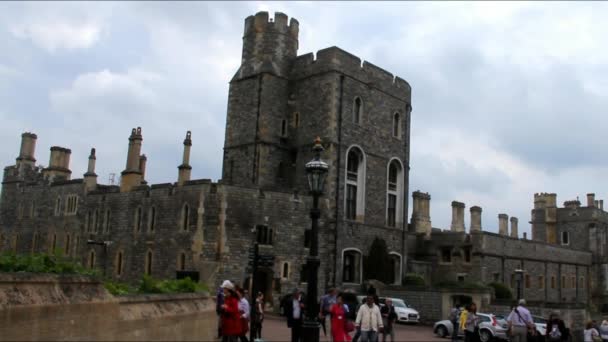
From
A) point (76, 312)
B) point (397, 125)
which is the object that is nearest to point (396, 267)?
point (397, 125)

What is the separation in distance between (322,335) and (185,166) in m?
13.3

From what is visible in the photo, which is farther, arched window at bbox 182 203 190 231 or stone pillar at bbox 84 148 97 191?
stone pillar at bbox 84 148 97 191

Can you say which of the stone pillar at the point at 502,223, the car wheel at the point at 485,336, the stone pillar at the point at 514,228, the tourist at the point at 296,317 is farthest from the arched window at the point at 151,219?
the stone pillar at the point at 514,228

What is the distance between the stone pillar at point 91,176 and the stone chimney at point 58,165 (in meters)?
4.36

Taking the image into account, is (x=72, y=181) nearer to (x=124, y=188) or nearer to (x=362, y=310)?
(x=124, y=188)

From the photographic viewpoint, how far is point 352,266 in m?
36.0

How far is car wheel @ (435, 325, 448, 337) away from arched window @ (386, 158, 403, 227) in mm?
13374

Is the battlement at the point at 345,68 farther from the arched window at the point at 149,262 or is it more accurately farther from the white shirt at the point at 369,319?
the white shirt at the point at 369,319

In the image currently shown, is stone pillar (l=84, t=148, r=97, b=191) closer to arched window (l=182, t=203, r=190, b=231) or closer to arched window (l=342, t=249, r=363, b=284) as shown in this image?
arched window (l=182, t=203, r=190, b=231)

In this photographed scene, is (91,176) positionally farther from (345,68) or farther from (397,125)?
(397,125)

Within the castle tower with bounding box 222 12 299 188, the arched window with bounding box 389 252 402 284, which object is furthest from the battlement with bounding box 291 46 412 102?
the arched window with bounding box 389 252 402 284

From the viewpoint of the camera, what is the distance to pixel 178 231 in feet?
102

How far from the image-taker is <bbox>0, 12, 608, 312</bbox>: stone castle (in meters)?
31.0

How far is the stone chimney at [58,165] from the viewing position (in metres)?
42.3
